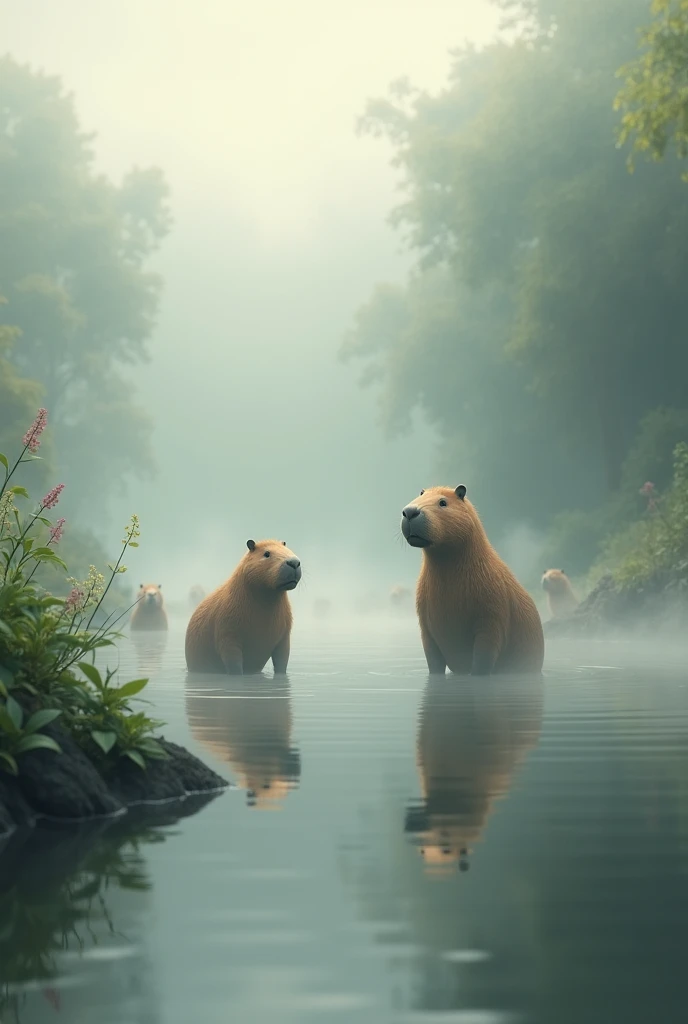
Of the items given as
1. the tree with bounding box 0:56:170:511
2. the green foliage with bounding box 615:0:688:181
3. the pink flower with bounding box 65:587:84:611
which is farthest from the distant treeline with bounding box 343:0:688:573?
the pink flower with bounding box 65:587:84:611

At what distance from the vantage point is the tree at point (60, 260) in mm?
40750

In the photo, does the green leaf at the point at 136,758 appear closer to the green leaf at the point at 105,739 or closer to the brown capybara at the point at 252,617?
the green leaf at the point at 105,739

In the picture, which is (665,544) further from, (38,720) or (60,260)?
(60,260)

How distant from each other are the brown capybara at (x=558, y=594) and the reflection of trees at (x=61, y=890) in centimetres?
1966

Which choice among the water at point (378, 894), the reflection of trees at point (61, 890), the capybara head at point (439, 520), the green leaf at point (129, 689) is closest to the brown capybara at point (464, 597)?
the capybara head at point (439, 520)

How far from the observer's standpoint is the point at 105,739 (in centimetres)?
597

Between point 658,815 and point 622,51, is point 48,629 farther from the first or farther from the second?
point 622,51

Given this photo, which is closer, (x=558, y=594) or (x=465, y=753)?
(x=465, y=753)

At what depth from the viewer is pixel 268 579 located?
534 inches

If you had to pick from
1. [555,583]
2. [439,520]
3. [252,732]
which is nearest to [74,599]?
[252,732]

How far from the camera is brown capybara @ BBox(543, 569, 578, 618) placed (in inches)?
984

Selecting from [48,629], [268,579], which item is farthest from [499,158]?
[48,629]

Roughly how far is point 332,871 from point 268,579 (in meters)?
9.15

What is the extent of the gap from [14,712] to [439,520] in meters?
7.31
